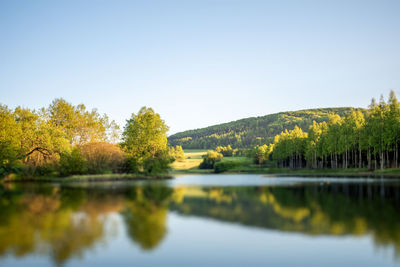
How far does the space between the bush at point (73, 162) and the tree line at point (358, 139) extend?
58895mm

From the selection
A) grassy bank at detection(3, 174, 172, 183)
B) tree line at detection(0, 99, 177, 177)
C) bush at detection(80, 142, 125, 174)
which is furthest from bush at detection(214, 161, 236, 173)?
grassy bank at detection(3, 174, 172, 183)

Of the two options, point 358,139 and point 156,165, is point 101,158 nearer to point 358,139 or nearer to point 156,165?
point 156,165

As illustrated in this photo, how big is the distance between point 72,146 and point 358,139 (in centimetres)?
6527

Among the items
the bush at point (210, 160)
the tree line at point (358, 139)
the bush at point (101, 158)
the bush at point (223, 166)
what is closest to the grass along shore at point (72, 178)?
the bush at point (101, 158)

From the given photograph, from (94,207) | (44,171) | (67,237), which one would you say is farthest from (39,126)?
(67,237)

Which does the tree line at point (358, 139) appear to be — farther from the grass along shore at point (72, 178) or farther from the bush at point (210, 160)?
the grass along shore at point (72, 178)

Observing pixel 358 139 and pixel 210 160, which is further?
pixel 210 160

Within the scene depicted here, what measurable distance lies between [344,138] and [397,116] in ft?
49.1

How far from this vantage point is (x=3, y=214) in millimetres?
19922

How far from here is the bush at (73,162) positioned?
59844 millimetres

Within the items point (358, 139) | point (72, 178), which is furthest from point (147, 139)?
point (358, 139)

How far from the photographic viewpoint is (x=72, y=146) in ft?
223

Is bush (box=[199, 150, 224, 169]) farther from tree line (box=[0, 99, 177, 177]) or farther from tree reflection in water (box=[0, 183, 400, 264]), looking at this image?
tree reflection in water (box=[0, 183, 400, 264])

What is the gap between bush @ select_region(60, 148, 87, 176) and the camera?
5984cm
